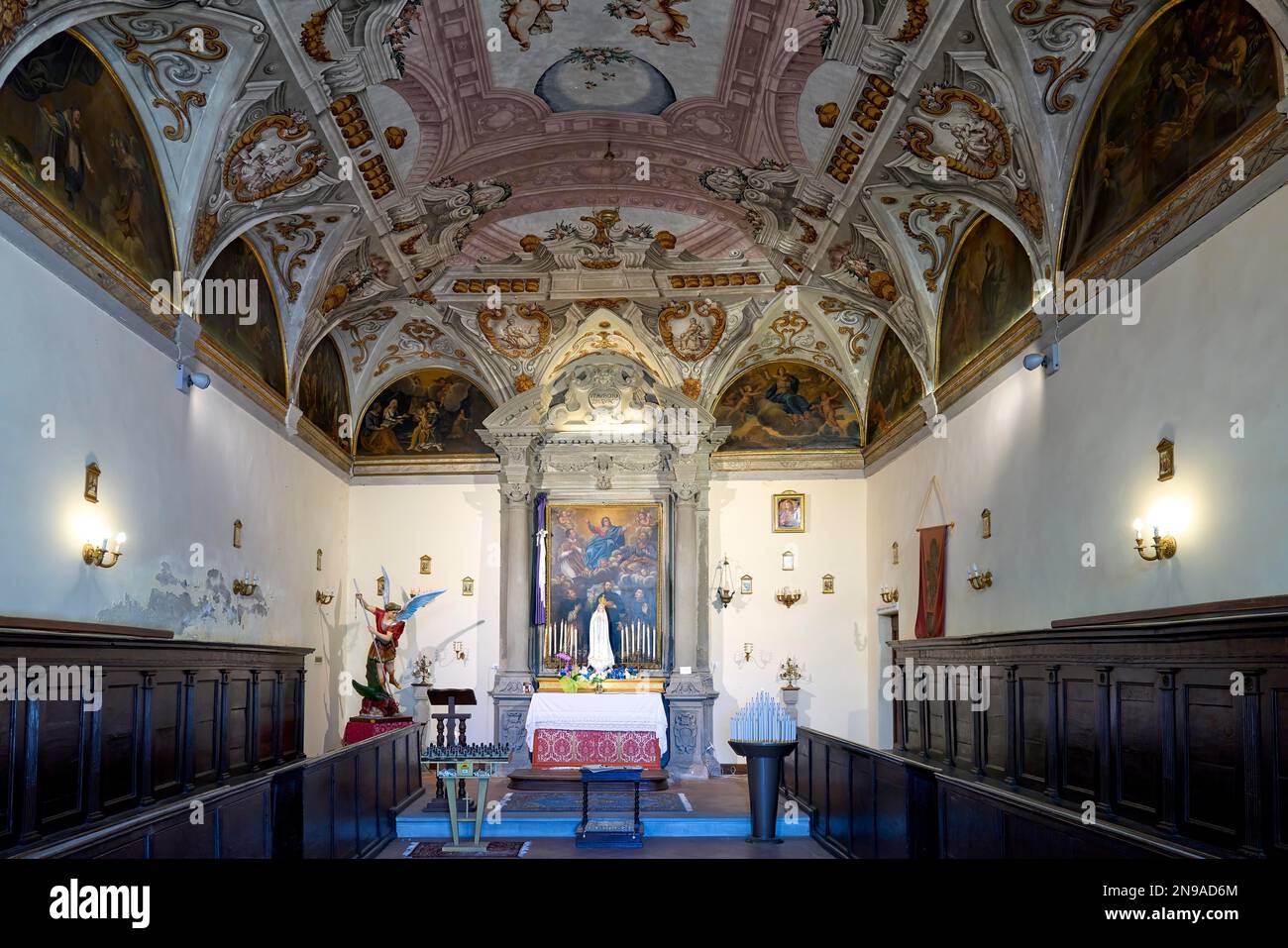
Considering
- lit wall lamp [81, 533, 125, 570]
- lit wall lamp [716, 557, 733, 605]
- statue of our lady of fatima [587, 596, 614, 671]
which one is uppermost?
lit wall lamp [81, 533, 125, 570]

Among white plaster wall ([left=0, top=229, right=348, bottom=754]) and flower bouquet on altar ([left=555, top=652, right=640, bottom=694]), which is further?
flower bouquet on altar ([left=555, top=652, right=640, bottom=694])

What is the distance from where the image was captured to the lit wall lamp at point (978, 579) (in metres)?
12.2

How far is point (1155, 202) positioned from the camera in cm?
855

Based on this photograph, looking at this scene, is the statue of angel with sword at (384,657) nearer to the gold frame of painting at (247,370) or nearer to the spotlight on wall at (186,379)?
the gold frame of painting at (247,370)

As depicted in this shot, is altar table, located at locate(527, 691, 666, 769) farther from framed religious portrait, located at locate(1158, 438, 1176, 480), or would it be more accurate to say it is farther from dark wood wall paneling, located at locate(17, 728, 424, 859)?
framed religious portrait, located at locate(1158, 438, 1176, 480)

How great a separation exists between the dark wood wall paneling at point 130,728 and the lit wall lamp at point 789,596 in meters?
7.81

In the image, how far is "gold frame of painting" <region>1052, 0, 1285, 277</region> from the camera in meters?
7.08

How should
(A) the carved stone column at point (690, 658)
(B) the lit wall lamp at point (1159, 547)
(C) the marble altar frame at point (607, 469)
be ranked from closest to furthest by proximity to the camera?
(B) the lit wall lamp at point (1159, 547), (A) the carved stone column at point (690, 658), (C) the marble altar frame at point (607, 469)

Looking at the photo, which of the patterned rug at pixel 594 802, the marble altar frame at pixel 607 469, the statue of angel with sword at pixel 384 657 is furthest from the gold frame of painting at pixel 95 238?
the marble altar frame at pixel 607 469

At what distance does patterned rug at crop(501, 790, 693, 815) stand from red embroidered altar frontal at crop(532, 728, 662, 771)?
1.13m

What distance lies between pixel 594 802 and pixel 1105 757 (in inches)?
246

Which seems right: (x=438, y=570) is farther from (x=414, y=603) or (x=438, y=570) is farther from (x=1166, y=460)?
(x=1166, y=460)

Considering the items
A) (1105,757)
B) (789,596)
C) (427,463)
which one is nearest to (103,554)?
(1105,757)

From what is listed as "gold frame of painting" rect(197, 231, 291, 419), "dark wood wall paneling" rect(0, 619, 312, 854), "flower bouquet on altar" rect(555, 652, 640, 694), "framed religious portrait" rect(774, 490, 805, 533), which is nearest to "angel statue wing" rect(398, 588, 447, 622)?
"flower bouquet on altar" rect(555, 652, 640, 694)
